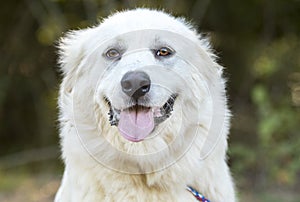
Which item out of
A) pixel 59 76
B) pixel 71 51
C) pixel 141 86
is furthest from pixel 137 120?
pixel 59 76

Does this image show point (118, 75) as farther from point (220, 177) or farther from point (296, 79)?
point (296, 79)

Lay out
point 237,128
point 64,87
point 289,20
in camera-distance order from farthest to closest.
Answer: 1. point 237,128
2. point 289,20
3. point 64,87

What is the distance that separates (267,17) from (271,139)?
220cm

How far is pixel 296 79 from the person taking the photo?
28.9 feet

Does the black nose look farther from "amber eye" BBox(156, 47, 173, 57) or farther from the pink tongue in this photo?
"amber eye" BBox(156, 47, 173, 57)

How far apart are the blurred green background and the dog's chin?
4514 mm

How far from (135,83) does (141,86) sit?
0.14 feet

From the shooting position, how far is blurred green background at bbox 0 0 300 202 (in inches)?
325

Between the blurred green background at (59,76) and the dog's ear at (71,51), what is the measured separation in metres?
3.75

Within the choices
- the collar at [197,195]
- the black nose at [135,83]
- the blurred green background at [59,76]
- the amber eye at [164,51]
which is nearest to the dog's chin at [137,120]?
the black nose at [135,83]

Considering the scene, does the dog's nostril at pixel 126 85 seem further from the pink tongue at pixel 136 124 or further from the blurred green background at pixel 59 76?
the blurred green background at pixel 59 76

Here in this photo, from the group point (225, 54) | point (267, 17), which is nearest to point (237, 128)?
point (225, 54)

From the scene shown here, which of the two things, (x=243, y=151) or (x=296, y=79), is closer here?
(x=243, y=151)

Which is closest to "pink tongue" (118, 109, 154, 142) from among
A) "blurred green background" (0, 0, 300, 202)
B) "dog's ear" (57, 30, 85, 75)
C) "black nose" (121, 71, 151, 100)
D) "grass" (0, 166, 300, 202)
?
"black nose" (121, 71, 151, 100)
